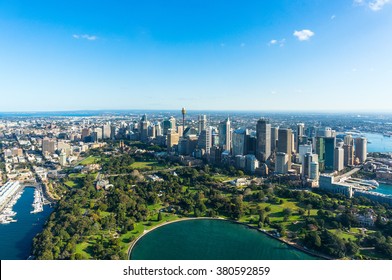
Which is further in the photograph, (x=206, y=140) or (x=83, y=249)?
(x=206, y=140)

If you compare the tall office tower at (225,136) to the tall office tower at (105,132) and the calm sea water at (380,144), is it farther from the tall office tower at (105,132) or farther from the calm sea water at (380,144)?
the tall office tower at (105,132)

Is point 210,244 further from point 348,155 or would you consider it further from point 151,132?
point 151,132

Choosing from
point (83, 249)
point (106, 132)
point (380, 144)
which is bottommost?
point (83, 249)

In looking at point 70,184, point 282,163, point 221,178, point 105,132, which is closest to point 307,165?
point 282,163

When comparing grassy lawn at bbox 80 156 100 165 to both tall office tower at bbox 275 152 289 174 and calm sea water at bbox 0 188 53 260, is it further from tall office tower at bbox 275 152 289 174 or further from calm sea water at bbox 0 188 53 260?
tall office tower at bbox 275 152 289 174

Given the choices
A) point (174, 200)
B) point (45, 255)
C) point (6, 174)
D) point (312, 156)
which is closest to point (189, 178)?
point (174, 200)

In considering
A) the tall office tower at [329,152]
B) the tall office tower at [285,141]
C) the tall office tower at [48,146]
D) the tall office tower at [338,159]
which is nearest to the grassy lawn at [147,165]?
the tall office tower at [285,141]

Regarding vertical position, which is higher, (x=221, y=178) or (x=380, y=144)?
(x=380, y=144)
